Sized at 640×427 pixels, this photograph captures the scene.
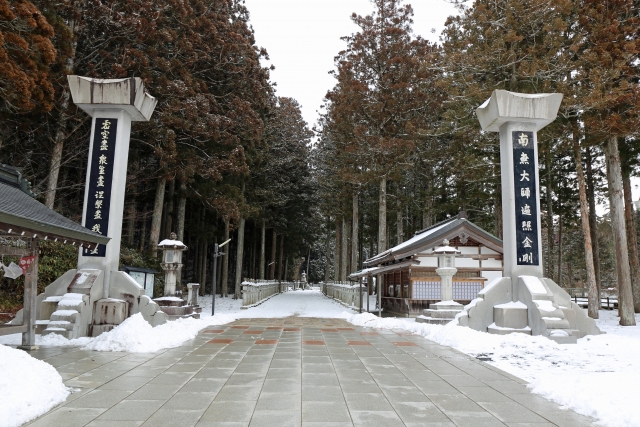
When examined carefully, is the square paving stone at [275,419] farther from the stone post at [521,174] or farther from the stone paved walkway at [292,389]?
the stone post at [521,174]

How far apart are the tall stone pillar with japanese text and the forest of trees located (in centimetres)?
216

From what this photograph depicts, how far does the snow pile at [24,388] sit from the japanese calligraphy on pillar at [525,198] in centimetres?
973

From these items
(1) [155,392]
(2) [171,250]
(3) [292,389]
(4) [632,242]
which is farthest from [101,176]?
(4) [632,242]

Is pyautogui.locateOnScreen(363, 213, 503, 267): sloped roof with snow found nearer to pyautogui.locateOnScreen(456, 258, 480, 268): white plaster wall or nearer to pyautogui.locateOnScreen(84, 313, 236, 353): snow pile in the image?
pyautogui.locateOnScreen(456, 258, 480, 268): white plaster wall

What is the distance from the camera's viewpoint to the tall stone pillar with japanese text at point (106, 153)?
10203 millimetres

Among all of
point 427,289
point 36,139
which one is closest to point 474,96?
point 427,289

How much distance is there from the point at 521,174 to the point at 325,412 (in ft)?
28.2

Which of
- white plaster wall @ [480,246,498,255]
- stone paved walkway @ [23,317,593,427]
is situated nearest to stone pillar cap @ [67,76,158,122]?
stone paved walkway @ [23,317,593,427]

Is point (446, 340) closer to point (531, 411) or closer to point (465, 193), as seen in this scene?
point (531, 411)

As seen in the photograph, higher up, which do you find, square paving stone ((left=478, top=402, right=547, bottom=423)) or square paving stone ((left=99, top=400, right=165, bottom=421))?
square paving stone ((left=478, top=402, right=547, bottom=423))

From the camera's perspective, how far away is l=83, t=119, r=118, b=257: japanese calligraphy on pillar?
33.5ft

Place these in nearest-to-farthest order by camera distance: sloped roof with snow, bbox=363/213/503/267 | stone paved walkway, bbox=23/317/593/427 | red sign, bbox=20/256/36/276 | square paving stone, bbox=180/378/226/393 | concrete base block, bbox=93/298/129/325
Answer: stone paved walkway, bbox=23/317/593/427
square paving stone, bbox=180/378/226/393
red sign, bbox=20/256/36/276
concrete base block, bbox=93/298/129/325
sloped roof with snow, bbox=363/213/503/267

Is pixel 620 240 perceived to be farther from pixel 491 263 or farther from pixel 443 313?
pixel 443 313

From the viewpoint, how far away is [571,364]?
22.6 ft
